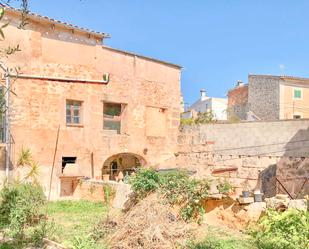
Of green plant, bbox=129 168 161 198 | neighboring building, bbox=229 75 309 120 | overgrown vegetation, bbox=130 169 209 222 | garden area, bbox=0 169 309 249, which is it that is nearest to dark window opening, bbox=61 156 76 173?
garden area, bbox=0 169 309 249

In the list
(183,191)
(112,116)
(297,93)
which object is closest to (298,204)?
(183,191)

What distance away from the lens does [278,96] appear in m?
30.5

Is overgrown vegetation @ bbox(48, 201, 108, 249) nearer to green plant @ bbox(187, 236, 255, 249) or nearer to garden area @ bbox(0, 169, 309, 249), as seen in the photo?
garden area @ bbox(0, 169, 309, 249)

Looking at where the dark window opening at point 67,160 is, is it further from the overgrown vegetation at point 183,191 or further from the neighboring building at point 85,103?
the overgrown vegetation at point 183,191

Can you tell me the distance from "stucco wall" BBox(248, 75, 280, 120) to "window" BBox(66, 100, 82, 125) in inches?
698

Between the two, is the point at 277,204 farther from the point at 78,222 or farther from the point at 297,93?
the point at 297,93

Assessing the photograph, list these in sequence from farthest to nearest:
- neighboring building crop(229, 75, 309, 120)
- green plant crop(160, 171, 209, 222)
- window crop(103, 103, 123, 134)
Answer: neighboring building crop(229, 75, 309, 120)
window crop(103, 103, 123, 134)
green plant crop(160, 171, 209, 222)

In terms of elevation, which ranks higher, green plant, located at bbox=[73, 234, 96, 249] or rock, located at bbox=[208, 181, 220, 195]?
rock, located at bbox=[208, 181, 220, 195]

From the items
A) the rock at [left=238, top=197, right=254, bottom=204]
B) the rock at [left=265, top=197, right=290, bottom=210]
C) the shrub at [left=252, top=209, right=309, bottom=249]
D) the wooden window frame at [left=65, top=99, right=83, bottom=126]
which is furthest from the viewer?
the wooden window frame at [left=65, top=99, right=83, bottom=126]

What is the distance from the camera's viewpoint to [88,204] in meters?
15.4

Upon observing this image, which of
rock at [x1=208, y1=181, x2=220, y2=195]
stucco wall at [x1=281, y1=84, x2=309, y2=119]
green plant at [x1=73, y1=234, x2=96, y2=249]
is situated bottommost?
green plant at [x1=73, y1=234, x2=96, y2=249]

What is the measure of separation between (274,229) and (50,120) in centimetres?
1292

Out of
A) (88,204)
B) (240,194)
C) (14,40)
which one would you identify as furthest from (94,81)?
(240,194)

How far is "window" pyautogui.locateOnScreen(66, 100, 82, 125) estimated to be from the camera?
61.6 ft
